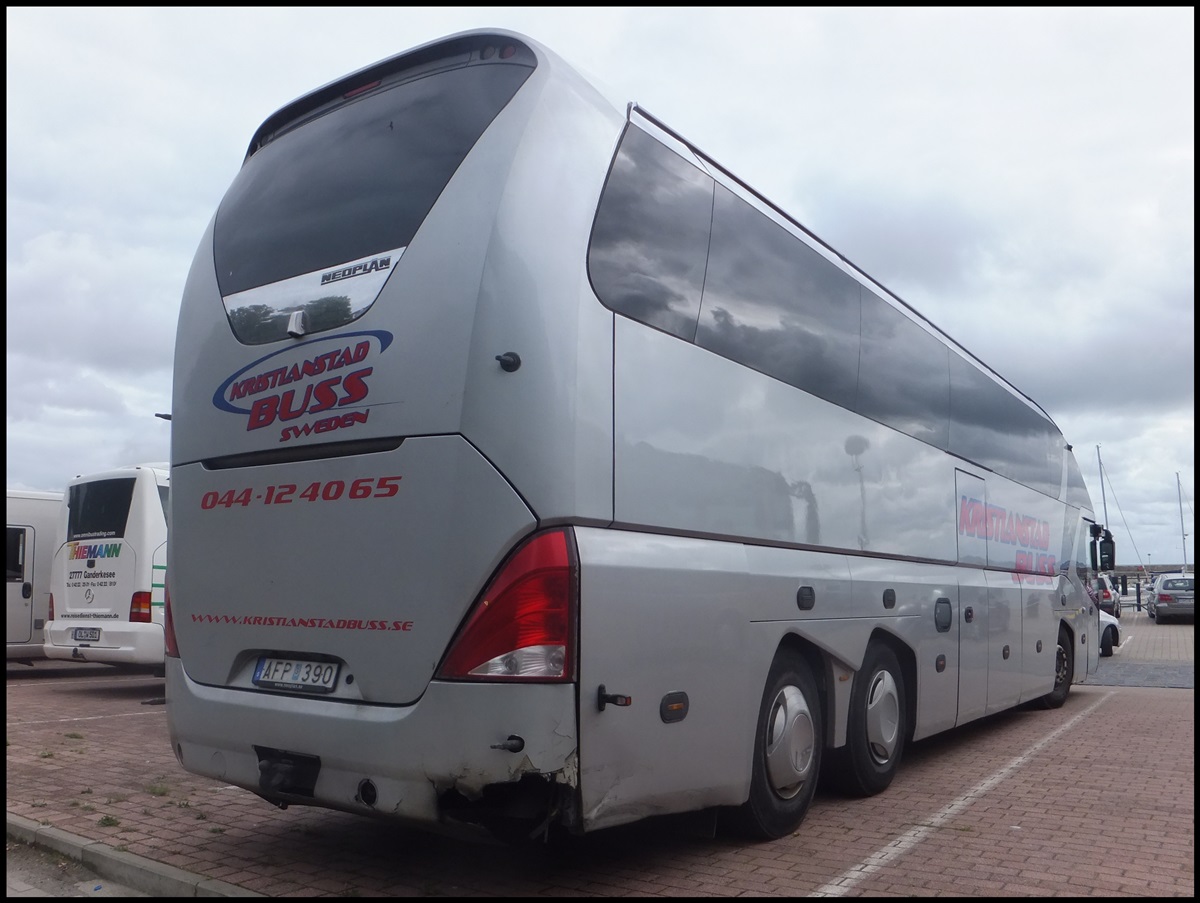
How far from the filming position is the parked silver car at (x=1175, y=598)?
36.7 m

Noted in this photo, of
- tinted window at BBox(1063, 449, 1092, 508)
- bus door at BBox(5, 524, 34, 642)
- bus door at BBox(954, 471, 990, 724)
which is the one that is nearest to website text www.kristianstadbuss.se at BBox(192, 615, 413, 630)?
bus door at BBox(954, 471, 990, 724)

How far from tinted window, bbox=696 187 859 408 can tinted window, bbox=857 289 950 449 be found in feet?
0.87

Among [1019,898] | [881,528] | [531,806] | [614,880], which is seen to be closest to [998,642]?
[881,528]

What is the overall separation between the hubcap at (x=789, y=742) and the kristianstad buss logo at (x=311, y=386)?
277 centimetres

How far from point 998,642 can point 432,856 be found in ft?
21.0

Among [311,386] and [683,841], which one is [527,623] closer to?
[311,386]

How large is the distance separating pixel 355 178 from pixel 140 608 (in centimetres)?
940

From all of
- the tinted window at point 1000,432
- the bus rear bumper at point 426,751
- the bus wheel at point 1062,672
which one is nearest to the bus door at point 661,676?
the bus rear bumper at point 426,751

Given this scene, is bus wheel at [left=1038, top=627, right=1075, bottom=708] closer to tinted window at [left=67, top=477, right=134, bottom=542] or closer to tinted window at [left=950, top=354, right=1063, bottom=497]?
tinted window at [left=950, top=354, right=1063, bottom=497]

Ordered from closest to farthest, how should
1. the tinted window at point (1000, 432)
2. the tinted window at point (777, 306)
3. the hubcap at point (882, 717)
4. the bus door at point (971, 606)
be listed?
the tinted window at point (777, 306) < the hubcap at point (882, 717) < the bus door at point (971, 606) < the tinted window at point (1000, 432)

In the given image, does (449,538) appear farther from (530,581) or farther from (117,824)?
(117,824)

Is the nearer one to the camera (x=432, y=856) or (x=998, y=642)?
(x=432, y=856)

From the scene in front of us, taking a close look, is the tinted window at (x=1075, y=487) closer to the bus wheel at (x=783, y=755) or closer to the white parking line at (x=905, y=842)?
the white parking line at (x=905, y=842)

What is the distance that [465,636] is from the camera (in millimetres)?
4258
